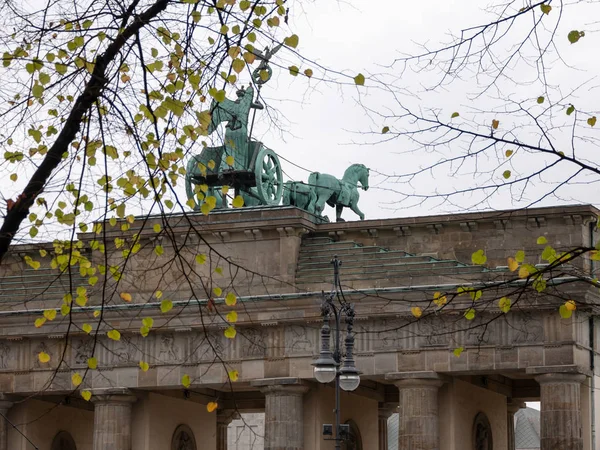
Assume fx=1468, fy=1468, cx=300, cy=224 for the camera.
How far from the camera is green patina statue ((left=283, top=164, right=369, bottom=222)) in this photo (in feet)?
172

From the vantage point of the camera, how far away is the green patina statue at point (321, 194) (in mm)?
52281

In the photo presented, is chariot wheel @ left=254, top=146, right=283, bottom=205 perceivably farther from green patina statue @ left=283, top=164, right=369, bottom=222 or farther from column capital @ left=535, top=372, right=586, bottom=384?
column capital @ left=535, top=372, right=586, bottom=384

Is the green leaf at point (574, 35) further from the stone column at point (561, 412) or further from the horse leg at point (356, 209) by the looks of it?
the horse leg at point (356, 209)

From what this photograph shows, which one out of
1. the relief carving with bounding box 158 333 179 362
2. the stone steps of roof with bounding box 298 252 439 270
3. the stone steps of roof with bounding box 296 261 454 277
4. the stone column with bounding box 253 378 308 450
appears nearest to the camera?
the stone steps of roof with bounding box 296 261 454 277

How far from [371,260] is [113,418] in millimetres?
10745

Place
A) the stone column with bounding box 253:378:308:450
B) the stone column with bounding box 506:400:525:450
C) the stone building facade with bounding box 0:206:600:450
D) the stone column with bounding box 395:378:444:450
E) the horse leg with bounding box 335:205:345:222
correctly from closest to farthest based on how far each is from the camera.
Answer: the stone building facade with bounding box 0:206:600:450, the stone column with bounding box 395:378:444:450, the stone column with bounding box 253:378:308:450, the horse leg with bounding box 335:205:345:222, the stone column with bounding box 506:400:525:450

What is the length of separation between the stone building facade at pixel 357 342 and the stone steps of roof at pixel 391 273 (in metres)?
0.04

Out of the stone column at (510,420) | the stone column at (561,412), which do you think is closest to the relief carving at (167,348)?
the stone column at (510,420)

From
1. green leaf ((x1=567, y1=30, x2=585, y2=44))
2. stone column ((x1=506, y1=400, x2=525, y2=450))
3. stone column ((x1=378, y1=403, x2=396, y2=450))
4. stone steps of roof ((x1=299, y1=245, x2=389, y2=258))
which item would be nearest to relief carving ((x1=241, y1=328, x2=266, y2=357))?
stone steps of roof ((x1=299, y1=245, x2=389, y2=258))

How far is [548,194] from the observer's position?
18750 mm

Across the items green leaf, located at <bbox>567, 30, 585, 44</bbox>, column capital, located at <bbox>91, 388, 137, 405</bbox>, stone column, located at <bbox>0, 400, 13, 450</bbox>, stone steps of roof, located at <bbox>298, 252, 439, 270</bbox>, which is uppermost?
stone steps of roof, located at <bbox>298, 252, 439, 270</bbox>

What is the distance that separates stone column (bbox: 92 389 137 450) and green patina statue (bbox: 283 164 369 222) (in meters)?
9.10

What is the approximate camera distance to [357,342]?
4831 cm

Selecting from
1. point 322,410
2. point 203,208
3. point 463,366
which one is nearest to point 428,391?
point 463,366
